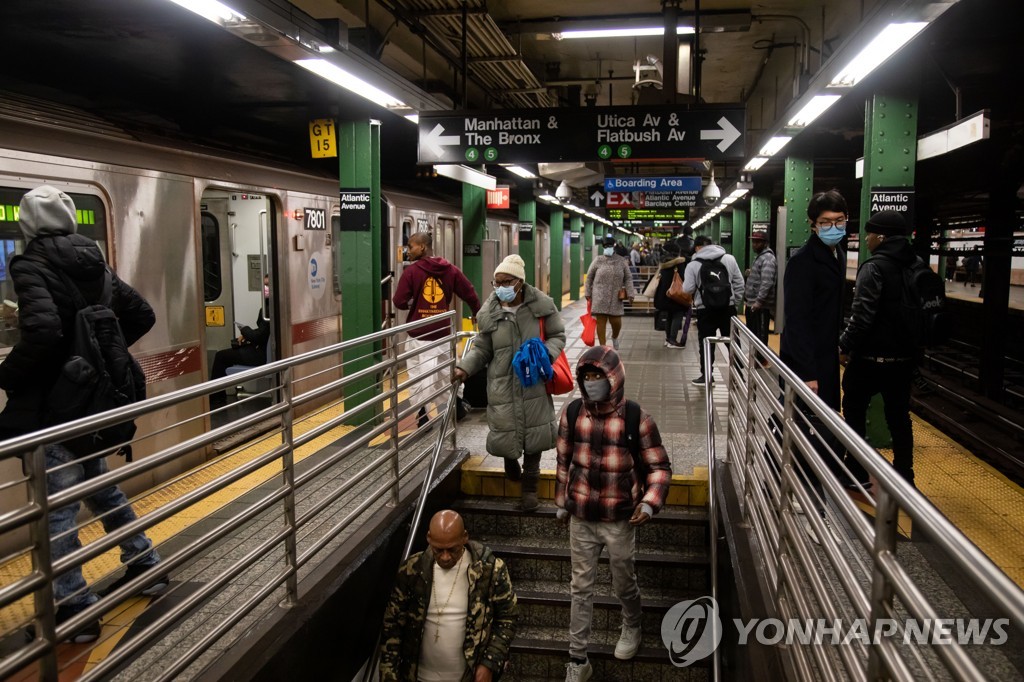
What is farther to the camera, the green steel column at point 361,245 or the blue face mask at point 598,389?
the green steel column at point 361,245

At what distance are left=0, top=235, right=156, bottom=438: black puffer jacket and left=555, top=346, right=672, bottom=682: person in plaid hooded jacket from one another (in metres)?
2.28

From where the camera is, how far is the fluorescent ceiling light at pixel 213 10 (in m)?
3.56

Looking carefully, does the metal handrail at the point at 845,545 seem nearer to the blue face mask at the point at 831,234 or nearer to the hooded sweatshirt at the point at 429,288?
the blue face mask at the point at 831,234

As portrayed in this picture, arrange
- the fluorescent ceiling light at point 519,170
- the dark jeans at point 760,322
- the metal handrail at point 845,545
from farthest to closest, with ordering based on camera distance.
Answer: the dark jeans at point 760,322
the fluorescent ceiling light at point 519,170
the metal handrail at point 845,545

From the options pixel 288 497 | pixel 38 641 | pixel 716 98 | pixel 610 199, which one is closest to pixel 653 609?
pixel 288 497

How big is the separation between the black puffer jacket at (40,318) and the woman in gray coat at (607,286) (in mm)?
6698

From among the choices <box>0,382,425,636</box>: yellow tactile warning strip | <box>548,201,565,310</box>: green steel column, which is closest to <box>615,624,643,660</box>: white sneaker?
<box>0,382,425,636</box>: yellow tactile warning strip

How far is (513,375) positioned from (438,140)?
8.54ft

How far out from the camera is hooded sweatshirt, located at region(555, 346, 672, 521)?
3.75 metres

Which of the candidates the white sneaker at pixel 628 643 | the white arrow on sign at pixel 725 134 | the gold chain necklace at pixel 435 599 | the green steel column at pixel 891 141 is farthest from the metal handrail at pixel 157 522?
the green steel column at pixel 891 141

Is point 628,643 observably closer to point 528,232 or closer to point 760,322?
point 760,322

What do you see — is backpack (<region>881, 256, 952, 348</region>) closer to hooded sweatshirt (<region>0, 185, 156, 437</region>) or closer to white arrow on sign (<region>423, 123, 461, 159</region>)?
white arrow on sign (<region>423, 123, 461, 159</region>)

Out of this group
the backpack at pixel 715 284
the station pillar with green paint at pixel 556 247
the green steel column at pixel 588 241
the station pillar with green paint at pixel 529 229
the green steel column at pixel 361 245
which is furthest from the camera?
the green steel column at pixel 588 241

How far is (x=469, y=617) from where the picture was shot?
11.7ft
